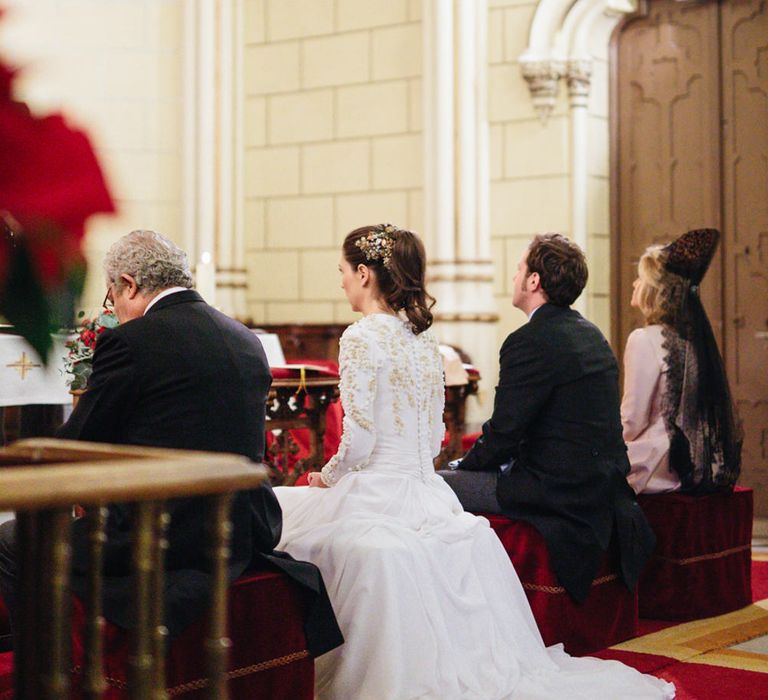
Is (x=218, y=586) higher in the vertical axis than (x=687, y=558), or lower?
higher

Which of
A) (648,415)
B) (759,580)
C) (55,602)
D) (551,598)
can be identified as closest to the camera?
(55,602)

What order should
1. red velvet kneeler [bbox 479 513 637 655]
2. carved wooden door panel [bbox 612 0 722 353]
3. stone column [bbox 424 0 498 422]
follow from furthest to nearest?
stone column [bbox 424 0 498 422], carved wooden door panel [bbox 612 0 722 353], red velvet kneeler [bbox 479 513 637 655]

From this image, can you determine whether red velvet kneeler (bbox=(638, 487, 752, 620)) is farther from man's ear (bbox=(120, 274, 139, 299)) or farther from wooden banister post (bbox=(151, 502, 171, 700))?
wooden banister post (bbox=(151, 502, 171, 700))

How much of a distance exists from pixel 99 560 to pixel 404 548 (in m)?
1.83

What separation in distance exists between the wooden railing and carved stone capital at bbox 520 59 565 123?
595cm

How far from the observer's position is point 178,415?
2.95m

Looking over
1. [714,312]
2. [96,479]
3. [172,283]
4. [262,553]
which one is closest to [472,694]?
[262,553]

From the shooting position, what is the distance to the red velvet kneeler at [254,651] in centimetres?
285

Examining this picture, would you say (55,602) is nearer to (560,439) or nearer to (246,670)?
(246,670)

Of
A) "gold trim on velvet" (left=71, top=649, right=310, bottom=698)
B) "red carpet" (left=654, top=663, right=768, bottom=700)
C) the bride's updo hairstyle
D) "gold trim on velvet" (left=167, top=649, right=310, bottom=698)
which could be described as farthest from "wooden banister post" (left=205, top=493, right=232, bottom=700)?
"red carpet" (left=654, top=663, right=768, bottom=700)

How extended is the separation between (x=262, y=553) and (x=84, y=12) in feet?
19.6

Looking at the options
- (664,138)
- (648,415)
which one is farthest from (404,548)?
(664,138)

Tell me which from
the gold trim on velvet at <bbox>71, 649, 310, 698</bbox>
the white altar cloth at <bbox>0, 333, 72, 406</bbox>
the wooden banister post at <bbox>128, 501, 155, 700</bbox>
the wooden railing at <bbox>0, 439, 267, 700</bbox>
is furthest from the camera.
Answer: the white altar cloth at <bbox>0, 333, 72, 406</bbox>

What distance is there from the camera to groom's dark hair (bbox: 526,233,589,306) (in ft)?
13.7
